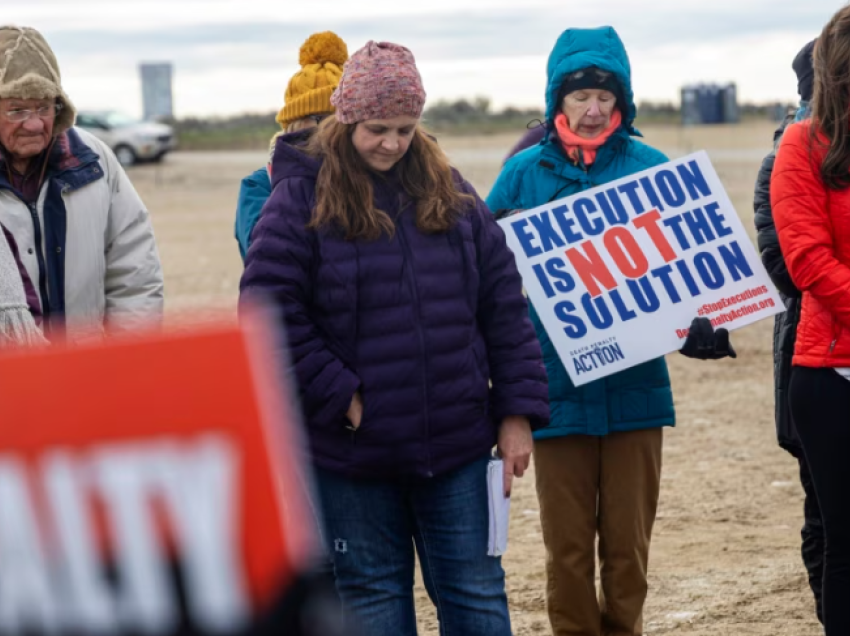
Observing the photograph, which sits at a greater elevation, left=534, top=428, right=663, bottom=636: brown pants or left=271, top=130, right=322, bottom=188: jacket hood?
left=271, top=130, right=322, bottom=188: jacket hood

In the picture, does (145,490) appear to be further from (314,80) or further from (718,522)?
(718,522)

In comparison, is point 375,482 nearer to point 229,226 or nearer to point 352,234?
point 352,234

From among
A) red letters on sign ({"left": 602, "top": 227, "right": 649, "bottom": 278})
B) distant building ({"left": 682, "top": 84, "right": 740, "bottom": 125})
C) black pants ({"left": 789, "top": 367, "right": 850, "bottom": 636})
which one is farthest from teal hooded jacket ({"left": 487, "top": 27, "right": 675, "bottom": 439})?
Result: distant building ({"left": 682, "top": 84, "right": 740, "bottom": 125})

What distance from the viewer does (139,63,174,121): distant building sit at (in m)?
49.7

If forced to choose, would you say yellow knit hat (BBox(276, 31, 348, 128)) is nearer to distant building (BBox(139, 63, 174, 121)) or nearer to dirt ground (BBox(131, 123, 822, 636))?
dirt ground (BBox(131, 123, 822, 636))

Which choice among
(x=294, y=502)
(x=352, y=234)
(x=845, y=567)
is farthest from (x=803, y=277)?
(x=294, y=502)

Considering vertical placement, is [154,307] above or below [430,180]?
below

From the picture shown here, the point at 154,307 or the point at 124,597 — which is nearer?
the point at 124,597

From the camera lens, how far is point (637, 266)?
161 inches

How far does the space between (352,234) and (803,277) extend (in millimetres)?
1171

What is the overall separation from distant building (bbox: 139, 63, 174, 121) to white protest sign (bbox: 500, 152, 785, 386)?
47.2 meters

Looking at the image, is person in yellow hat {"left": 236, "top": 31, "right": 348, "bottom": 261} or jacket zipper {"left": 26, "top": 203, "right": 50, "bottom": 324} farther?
person in yellow hat {"left": 236, "top": 31, "right": 348, "bottom": 261}

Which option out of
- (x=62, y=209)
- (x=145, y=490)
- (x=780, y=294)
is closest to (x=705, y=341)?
(x=780, y=294)

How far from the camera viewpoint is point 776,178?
354cm
